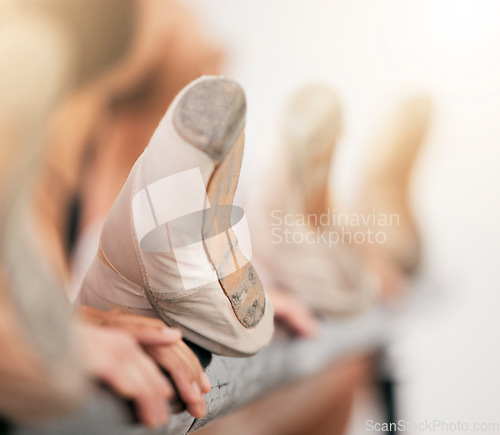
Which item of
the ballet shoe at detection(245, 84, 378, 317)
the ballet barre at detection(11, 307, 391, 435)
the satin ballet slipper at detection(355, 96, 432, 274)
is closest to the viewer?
the ballet barre at detection(11, 307, 391, 435)

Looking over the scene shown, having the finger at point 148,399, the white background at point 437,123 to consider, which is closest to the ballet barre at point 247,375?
the finger at point 148,399

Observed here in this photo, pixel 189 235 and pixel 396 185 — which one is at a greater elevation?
pixel 189 235

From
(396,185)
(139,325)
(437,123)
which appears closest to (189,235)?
(139,325)

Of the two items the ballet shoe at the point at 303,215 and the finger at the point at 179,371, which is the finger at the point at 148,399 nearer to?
the finger at the point at 179,371

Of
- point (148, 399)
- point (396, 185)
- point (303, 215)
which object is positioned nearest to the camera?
point (148, 399)

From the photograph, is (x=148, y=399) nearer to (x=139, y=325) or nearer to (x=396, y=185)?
(x=139, y=325)

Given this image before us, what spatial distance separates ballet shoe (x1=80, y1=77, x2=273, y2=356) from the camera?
0.17 meters

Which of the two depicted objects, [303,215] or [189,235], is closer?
[189,235]

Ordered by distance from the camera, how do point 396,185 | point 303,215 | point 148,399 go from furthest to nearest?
point 396,185 → point 303,215 → point 148,399

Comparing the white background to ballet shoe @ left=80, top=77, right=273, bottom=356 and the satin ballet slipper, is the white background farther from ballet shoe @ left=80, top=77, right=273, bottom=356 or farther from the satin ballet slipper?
ballet shoe @ left=80, top=77, right=273, bottom=356

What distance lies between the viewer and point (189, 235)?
19 centimetres

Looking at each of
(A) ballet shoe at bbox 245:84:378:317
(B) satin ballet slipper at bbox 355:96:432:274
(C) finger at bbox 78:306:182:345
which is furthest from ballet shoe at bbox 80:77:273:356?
(B) satin ballet slipper at bbox 355:96:432:274

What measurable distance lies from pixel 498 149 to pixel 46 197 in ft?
2.20

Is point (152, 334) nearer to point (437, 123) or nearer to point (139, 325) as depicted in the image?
point (139, 325)
